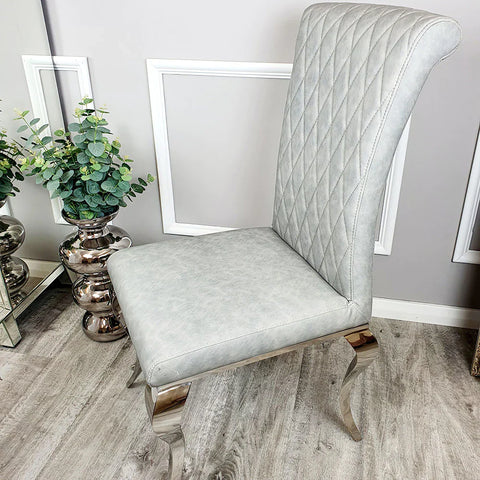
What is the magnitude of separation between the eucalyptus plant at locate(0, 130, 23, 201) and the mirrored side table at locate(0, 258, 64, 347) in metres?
0.25

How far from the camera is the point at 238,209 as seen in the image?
1706 millimetres

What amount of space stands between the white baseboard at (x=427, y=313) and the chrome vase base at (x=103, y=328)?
847mm

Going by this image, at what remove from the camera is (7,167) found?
1513 mm

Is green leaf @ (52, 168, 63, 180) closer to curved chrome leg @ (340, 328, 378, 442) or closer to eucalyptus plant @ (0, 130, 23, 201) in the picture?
eucalyptus plant @ (0, 130, 23, 201)

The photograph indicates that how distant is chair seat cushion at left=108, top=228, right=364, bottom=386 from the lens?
3.31ft

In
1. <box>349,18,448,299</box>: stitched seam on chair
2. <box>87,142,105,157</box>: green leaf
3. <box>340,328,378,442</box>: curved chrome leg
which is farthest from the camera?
<box>87,142,105,157</box>: green leaf

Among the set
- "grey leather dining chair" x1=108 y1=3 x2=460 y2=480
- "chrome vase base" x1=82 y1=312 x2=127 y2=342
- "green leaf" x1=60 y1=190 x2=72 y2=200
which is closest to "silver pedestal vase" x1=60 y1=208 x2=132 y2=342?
"chrome vase base" x1=82 y1=312 x2=127 y2=342

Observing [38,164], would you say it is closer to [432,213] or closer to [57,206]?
[57,206]

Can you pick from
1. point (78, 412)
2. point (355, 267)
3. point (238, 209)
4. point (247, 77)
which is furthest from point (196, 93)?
point (78, 412)

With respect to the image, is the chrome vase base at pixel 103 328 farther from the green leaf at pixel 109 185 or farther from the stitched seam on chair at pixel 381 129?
the stitched seam on chair at pixel 381 129

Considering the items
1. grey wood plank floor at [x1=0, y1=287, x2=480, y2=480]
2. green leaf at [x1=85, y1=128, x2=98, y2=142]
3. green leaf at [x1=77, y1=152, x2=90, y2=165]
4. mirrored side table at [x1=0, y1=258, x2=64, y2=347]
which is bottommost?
grey wood plank floor at [x1=0, y1=287, x2=480, y2=480]

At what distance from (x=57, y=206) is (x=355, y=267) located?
1150 millimetres

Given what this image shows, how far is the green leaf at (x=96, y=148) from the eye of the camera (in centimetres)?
137

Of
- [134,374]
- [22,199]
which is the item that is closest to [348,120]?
[134,374]
